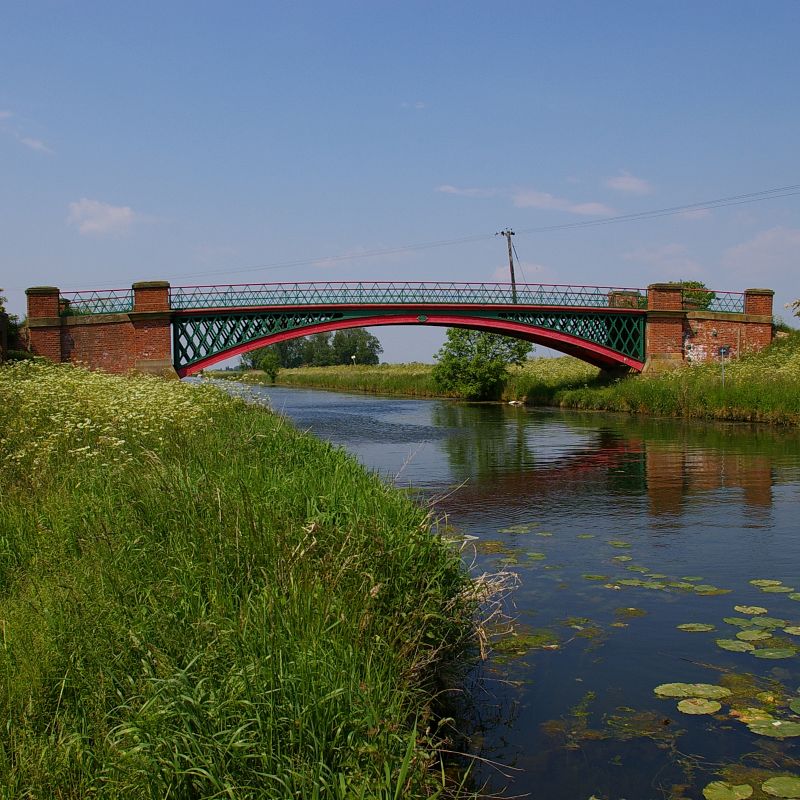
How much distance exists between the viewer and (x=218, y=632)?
4449 mm

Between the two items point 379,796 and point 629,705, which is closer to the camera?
point 379,796

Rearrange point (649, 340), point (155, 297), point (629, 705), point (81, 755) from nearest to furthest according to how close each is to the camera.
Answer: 1. point (81, 755)
2. point (629, 705)
3. point (155, 297)
4. point (649, 340)

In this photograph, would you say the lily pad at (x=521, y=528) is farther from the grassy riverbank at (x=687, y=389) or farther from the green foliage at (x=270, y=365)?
the green foliage at (x=270, y=365)

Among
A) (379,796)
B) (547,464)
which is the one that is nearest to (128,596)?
(379,796)

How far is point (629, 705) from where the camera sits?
6.04m

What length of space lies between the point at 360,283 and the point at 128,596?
3326cm

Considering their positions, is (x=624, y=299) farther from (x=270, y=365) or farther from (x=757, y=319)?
(x=270, y=365)

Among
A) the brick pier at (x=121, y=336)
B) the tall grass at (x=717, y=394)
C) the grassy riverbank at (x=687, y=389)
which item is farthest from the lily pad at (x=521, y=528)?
the brick pier at (x=121, y=336)

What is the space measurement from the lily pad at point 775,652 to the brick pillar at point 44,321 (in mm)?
33215

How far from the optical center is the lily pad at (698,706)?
231 inches

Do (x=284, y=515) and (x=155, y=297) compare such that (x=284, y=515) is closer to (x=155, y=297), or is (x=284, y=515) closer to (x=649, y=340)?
(x=155, y=297)

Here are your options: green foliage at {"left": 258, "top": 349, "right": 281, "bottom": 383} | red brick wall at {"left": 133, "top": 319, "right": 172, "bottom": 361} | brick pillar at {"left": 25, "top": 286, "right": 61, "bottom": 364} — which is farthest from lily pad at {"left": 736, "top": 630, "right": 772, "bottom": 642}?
green foliage at {"left": 258, "top": 349, "right": 281, "bottom": 383}

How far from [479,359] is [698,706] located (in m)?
41.1

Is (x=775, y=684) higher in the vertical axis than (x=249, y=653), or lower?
lower
